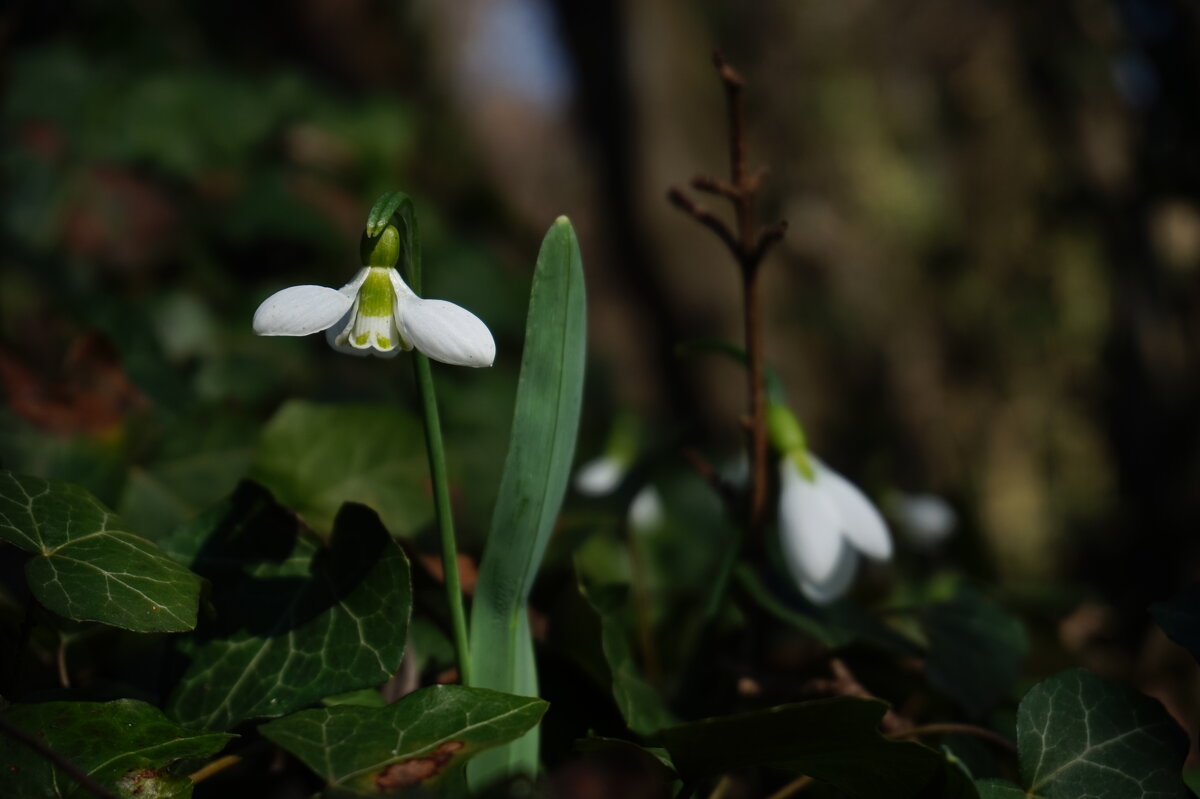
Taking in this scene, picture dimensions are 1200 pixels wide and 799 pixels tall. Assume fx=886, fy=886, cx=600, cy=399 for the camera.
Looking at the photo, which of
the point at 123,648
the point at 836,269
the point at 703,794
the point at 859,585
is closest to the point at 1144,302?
the point at 836,269

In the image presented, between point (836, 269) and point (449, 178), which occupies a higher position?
point (449, 178)

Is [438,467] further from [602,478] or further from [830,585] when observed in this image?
[602,478]

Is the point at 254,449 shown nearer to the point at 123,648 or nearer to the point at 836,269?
the point at 123,648

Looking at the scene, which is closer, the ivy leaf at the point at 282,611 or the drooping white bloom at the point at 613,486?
the ivy leaf at the point at 282,611

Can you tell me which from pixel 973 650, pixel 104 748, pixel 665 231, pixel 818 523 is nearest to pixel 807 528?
pixel 818 523

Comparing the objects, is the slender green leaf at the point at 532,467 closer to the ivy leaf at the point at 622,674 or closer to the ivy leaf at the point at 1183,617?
the ivy leaf at the point at 622,674

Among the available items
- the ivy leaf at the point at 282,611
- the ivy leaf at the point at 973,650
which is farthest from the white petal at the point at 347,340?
the ivy leaf at the point at 973,650
